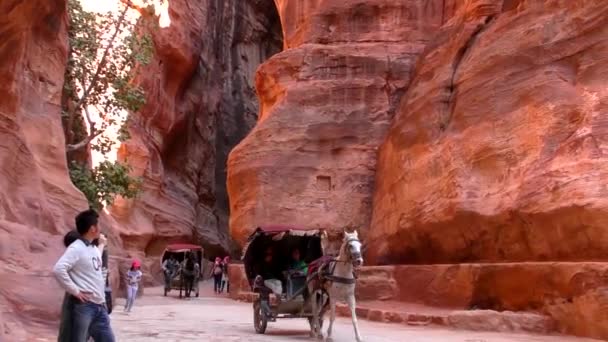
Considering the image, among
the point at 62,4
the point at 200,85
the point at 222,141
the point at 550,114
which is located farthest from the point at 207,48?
the point at 550,114

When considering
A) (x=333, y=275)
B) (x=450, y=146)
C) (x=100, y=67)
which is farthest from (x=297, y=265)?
(x=100, y=67)

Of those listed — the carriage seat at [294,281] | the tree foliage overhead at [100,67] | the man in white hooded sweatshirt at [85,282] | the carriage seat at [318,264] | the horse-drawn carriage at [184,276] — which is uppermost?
the tree foliage overhead at [100,67]

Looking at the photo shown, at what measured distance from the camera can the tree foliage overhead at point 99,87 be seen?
23.7m

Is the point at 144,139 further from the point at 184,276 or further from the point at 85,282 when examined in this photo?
the point at 85,282

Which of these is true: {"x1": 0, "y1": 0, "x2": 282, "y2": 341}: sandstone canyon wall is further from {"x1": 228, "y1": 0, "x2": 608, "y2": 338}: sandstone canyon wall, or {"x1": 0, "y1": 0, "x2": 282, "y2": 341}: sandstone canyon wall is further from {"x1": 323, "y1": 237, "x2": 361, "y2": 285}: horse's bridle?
{"x1": 228, "y1": 0, "x2": 608, "y2": 338}: sandstone canyon wall

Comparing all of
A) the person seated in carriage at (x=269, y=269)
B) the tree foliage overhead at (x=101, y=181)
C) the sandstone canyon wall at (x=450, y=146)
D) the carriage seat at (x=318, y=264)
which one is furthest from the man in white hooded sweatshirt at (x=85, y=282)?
the tree foliage overhead at (x=101, y=181)

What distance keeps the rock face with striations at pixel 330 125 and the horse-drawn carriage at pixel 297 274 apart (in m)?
8.84

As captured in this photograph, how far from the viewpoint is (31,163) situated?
43.1 ft

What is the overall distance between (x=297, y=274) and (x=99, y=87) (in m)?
15.8

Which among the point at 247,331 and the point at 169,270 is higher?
the point at 169,270

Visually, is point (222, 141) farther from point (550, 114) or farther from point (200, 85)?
point (550, 114)

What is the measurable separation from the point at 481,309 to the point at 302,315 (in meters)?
4.70

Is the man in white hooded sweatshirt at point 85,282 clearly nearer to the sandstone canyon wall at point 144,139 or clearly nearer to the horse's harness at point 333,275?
the sandstone canyon wall at point 144,139

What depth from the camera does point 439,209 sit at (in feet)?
56.0
